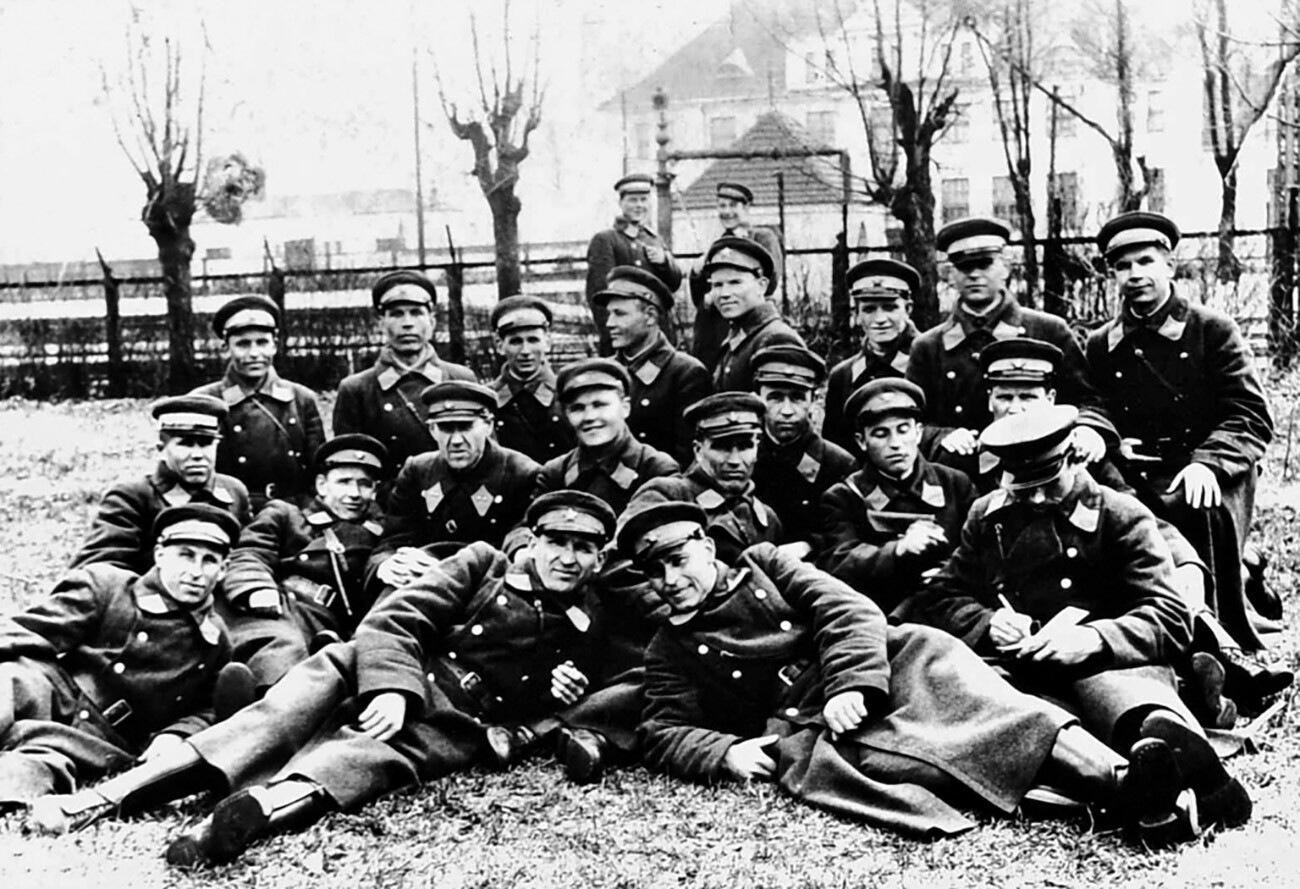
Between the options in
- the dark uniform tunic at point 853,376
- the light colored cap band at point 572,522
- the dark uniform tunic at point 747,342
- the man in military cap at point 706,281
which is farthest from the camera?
the man in military cap at point 706,281

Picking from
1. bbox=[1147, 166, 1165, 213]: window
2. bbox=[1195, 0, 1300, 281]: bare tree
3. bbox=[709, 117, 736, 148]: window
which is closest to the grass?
bbox=[1195, 0, 1300, 281]: bare tree

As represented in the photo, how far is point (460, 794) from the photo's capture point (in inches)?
197

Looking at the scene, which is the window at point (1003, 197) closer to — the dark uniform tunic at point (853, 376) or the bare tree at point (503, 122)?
the bare tree at point (503, 122)

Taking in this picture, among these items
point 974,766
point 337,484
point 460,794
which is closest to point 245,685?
point 460,794

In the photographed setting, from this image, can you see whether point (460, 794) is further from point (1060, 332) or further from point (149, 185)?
point (149, 185)

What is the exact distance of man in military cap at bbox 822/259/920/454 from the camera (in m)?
6.95

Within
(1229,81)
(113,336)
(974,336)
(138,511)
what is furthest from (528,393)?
(1229,81)

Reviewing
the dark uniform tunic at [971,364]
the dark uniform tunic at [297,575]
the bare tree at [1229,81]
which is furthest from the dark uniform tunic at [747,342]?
the bare tree at [1229,81]

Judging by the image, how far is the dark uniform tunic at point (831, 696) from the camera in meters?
4.47

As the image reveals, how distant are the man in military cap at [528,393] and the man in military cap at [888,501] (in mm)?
1851

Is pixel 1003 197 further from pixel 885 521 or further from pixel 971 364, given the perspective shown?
pixel 885 521

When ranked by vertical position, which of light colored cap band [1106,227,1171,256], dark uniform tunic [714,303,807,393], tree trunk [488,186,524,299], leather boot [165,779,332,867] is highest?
tree trunk [488,186,524,299]

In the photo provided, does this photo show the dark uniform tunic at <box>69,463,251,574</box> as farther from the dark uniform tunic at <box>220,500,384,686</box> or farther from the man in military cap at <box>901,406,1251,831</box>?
the man in military cap at <box>901,406,1251,831</box>

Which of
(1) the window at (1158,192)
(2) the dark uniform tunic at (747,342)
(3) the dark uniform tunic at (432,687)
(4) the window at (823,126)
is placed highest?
(4) the window at (823,126)
